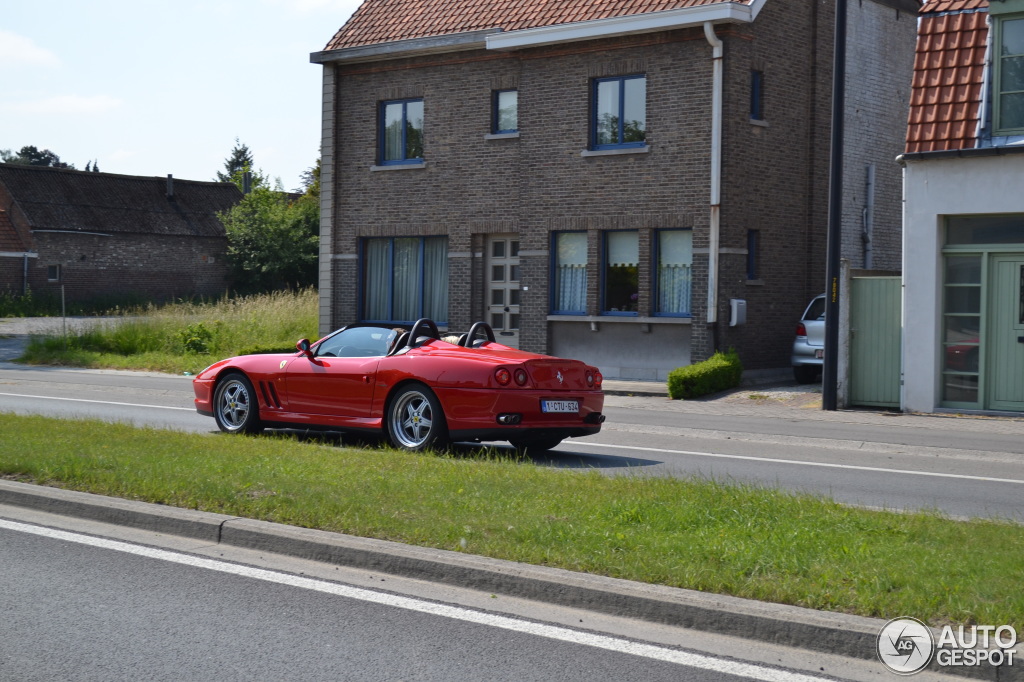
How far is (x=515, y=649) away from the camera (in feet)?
17.3

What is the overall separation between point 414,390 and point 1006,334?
997 centimetres

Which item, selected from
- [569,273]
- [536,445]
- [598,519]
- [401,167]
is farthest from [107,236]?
[598,519]

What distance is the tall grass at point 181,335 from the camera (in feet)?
93.4

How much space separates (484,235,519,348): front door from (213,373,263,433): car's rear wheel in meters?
12.8

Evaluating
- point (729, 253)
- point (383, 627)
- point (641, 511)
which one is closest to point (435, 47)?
point (729, 253)

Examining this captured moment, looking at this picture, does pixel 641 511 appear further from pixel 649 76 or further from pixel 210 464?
pixel 649 76

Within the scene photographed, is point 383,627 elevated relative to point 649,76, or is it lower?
lower

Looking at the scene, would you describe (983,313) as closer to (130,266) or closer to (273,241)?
(273,241)

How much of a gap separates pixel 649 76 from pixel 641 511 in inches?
661

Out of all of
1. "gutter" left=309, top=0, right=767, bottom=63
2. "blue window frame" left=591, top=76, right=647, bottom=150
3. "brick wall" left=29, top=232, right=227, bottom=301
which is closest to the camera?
"gutter" left=309, top=0, right=767, bottom=63

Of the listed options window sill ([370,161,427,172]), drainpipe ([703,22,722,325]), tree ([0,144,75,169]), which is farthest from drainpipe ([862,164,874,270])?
tree ([0,144,75,169])

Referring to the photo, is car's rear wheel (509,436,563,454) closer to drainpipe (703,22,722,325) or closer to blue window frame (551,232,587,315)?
drainpipe (703,22,722,325)

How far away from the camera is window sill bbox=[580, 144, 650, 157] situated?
2305 cm

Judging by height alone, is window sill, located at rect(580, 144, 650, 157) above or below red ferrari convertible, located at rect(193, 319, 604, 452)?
above
